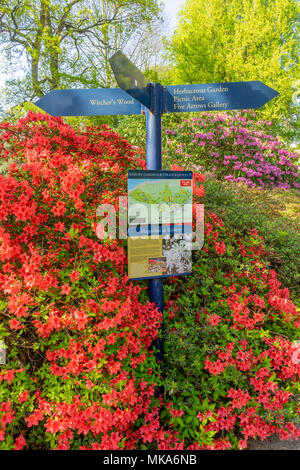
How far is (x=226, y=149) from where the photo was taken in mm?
7641

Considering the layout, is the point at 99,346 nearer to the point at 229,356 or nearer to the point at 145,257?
the point at 145,257

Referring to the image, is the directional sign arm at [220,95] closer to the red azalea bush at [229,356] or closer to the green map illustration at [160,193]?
the green map illustration at [160,193]

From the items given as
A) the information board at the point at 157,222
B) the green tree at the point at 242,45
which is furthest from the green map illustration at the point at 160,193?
the green tree at the point at 242,45

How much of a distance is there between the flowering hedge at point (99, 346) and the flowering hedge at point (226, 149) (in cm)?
511

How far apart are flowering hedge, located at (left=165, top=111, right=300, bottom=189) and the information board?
506 centimetres

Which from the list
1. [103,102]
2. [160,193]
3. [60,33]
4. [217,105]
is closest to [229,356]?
[160,193]

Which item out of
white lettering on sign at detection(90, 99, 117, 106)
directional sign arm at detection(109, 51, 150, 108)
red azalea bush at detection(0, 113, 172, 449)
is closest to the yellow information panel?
red azalea bush at detection(0, 113, 172, 449)

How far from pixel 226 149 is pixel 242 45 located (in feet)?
28.3

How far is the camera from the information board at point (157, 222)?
1962 mm

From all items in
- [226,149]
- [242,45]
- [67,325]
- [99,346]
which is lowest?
[99,346]

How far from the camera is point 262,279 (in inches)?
114

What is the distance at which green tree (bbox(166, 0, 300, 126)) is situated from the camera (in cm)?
1245

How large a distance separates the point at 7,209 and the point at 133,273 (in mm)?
950
